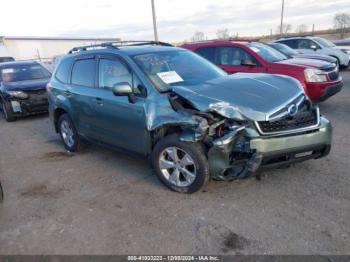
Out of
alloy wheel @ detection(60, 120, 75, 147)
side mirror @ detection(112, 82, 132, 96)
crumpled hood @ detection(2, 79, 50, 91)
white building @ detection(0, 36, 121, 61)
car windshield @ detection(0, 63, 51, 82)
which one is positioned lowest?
white building @ detection(0, 36, 121, 61)

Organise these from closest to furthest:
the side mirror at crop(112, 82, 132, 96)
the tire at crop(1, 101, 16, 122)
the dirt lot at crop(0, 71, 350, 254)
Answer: the dirt lot at crop(0, 71, 350, 254)
the side mirror at crop(112, 82, 132, 96)
the tire at crop(1, 101, 16, 122)

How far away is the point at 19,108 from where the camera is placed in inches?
356

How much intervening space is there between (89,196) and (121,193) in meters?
0.40

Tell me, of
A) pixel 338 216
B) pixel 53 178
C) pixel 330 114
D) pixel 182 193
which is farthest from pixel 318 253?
pixel 330 114

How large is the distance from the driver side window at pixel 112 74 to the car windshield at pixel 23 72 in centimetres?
606

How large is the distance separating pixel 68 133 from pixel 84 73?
1.31 metres

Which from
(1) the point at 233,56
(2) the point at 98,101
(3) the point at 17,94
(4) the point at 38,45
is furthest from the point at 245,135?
(4) the point at 38,45

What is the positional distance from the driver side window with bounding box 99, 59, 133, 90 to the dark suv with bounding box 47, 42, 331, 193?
0.01 meters

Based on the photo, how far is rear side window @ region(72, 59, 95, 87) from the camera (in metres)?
5.07

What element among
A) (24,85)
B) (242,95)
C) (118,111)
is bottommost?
(24,85)

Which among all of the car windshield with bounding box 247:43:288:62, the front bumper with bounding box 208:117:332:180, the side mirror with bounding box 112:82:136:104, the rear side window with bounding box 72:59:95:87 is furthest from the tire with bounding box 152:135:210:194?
the car windshield with bounding box 247:43:288:62

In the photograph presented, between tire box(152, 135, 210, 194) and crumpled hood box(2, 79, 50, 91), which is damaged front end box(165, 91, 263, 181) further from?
crumpled hood box(2, 79, 50, 91)

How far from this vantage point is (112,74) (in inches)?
186

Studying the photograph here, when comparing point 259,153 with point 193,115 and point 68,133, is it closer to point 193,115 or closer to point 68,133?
point 193,115
